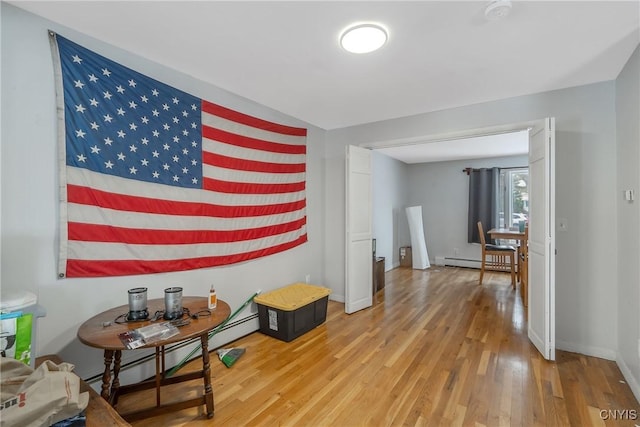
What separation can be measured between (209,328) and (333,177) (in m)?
2.76

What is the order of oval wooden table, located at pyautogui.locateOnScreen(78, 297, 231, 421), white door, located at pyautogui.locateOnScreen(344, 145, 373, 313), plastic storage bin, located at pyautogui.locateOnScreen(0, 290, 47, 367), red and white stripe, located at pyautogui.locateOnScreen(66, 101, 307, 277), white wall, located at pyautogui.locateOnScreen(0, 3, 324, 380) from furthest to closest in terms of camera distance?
1. white door, located at pyautogui.locateOnScreen(344, 145, 373, 313)
2. red and white stripe, located at pyautogui.locateOnScreen(66, 101, 307, 277)
3. white wall, located at pyautogui.locateOnScreen(0, 3, 324, 380)
4. oval wooden table, located at pyautogui.locateOnScreen(78, 297, 231, 421)
5. plastic storage bin, located at pyautogui.locateOnScreen(0, 290, 47, 367)

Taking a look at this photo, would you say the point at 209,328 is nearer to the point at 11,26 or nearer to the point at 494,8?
the point at 11,26

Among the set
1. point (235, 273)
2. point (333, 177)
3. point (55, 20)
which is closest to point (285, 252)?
point (235, 273)

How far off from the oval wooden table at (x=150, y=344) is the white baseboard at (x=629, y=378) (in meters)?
2.76

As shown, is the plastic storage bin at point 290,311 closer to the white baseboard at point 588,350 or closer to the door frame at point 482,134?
the door frame at point 482,134

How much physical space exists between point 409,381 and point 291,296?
1.41 metres

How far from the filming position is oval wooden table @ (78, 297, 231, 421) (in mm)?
1460

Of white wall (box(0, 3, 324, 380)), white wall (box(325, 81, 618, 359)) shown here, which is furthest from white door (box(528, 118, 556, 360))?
white wall (box(0, 3, 324, 380))

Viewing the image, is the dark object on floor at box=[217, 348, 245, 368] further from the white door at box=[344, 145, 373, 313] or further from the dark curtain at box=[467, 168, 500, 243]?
the dark curtain at box=[467, 168, 500, 243]

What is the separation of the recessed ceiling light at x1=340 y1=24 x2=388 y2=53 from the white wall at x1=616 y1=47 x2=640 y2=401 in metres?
Result: 1.76

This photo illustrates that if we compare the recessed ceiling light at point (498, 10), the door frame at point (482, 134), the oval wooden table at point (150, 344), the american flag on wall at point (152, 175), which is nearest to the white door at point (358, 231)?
the door frame at point (482, 134)

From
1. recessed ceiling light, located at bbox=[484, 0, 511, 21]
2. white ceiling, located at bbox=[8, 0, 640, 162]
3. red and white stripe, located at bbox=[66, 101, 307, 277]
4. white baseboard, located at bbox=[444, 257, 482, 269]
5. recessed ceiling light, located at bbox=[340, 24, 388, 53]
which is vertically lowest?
white baseboard, located at bbox=[444, 257, 482, 269]

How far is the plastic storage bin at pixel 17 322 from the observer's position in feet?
4.04

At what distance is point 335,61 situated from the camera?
2160mm
